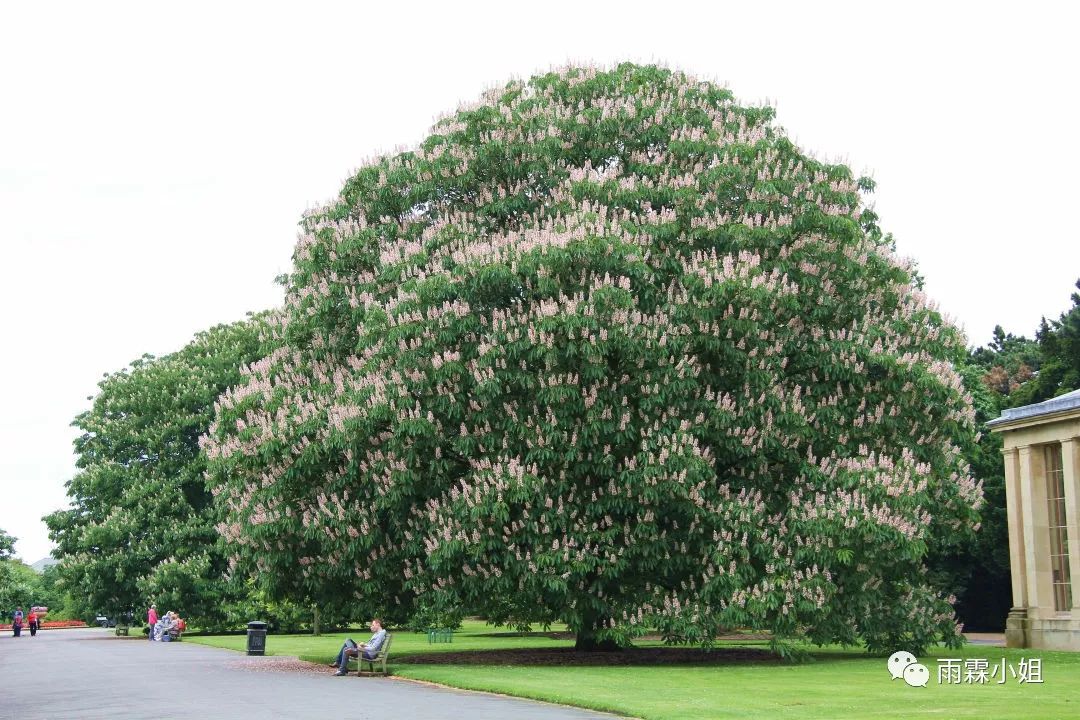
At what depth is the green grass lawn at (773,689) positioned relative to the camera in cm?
1645

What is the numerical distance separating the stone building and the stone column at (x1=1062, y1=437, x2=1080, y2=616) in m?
0.03

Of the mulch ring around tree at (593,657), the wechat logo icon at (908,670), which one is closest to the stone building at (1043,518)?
the mulch ring around tree at (593,657)

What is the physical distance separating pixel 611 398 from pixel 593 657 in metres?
7.35

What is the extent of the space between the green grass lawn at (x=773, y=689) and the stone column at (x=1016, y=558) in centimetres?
582

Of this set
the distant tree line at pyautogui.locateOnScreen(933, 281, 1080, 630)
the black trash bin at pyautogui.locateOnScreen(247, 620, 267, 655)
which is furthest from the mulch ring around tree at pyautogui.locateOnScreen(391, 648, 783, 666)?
the distant tree line at pyautogui.locateOnScreen(933, 281, 1080, 630)

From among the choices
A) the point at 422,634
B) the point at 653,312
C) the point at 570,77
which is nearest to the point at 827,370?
the point at 653,312

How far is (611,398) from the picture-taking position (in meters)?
26.6

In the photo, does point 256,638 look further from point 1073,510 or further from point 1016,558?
point 1073,510

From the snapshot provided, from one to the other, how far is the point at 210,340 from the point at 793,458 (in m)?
42.7

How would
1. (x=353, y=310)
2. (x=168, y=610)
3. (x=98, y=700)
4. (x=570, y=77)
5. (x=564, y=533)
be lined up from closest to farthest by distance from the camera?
1. (x=98, y=700)
2. (x=564, y=533)
3. (x=353, y=310)
4. (x=570, y=77)
5. (x=168, y=610)

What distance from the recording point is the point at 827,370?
2834cm

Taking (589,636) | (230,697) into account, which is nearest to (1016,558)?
(589,636)

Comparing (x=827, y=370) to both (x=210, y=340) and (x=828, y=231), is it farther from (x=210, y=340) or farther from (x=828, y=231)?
(x=210, y=340)

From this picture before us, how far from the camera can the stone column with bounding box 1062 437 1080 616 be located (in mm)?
32688
